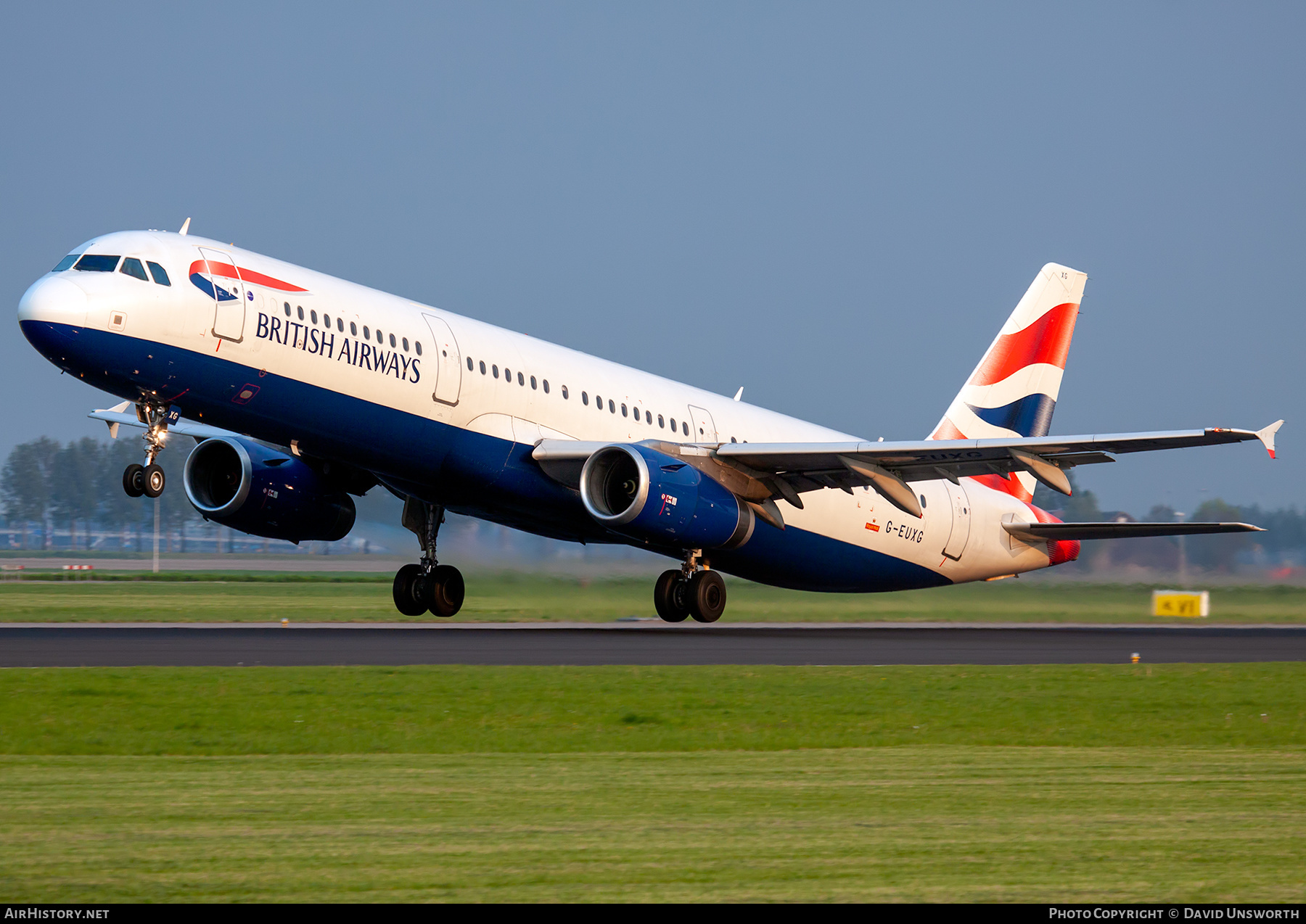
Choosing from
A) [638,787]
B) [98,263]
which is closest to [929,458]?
[98,263]

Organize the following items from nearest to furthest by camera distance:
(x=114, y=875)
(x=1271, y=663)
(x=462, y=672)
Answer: (x=114, y=875) → (x=462, y=672) → (x=1271, y=663)

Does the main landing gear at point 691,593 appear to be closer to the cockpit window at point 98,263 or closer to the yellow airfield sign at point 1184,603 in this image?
the cockpit window at point 98,263

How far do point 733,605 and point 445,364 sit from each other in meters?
10.1

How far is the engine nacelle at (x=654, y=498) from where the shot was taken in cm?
2617

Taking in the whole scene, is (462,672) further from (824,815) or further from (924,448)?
(924,448)

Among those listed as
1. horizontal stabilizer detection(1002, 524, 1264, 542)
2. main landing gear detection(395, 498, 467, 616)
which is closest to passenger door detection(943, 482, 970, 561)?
horizontal stabilizer detection(1002, 524, 1264, 542)

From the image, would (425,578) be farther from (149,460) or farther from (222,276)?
(222,276)

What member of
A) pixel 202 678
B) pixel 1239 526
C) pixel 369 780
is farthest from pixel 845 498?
pixel 369 780

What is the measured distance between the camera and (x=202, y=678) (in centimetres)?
1658

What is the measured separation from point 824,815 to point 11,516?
124 metres

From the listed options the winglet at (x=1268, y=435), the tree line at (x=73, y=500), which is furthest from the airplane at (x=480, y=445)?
the tree line at (x=73, y=500)

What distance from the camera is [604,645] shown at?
79.8 feet

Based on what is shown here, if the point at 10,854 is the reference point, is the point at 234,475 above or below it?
above

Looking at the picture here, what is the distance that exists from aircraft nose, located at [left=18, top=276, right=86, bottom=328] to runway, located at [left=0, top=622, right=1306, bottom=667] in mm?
4939
